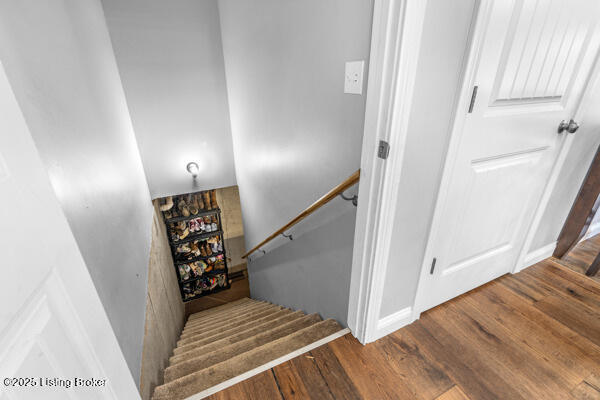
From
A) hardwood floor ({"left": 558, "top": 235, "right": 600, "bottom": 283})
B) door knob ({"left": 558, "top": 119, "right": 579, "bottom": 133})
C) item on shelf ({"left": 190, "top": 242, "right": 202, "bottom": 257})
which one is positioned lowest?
item on shelf ({"left": 190, "top": 242, "right": 202, "bottom": 257})

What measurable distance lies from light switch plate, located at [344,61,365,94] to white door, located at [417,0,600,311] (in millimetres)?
389

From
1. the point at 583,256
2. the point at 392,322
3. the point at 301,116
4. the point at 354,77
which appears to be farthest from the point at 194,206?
the point at 583,256

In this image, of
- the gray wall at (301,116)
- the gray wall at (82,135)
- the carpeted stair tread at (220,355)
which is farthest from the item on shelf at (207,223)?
the carpeted stair tread at (220,355)

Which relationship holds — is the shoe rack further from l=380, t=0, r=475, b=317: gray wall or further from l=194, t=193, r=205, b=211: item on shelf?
l=380, t=0, r=475, b=317: gray wall

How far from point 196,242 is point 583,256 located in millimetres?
4494

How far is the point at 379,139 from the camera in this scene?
984 mm

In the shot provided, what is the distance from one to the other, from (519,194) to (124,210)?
92.0 inches

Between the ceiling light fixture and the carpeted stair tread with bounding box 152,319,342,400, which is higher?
the ceiling light fixture

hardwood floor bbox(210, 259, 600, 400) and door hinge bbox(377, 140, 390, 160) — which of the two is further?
hardwood floor bbox(210, 259, 600, 400)

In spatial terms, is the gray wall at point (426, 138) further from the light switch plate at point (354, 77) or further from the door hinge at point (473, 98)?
the light switch plate at point (354, 77)

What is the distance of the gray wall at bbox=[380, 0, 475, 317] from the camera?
2.97ft

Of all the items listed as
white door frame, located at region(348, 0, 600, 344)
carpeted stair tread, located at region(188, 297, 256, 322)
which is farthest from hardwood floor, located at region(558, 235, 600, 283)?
carpeted stair tread, located at region(188, 297, 256, 322)

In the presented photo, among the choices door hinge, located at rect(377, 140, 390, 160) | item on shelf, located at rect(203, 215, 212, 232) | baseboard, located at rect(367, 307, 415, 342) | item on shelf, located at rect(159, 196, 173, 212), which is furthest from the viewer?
item on shelf, located at rect(203, 215, 212, 232)

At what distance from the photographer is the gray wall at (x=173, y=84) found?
8.79ft
